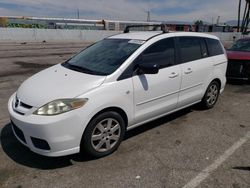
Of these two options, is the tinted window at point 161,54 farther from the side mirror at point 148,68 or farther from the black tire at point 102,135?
the black tire at point 102,135

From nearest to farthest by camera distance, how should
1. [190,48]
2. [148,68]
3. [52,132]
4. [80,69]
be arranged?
[52,132]
[148,68]
[80,69]
[190,48]

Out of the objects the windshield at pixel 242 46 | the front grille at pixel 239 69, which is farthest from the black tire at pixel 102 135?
the windshield at pixel 242 46

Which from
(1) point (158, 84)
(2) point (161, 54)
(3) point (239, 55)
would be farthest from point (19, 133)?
(3) point (239, 55)

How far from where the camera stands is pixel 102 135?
3.40 m

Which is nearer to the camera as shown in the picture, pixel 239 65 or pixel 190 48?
pixel 190 48

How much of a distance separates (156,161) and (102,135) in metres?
0.85

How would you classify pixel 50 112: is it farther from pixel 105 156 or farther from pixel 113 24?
pixel 113 24

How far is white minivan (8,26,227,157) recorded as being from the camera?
3.01m

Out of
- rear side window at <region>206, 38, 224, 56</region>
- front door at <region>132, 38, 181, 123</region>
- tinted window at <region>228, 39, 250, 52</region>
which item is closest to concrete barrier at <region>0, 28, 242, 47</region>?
tinted window at <region>228, 39, 250, 52</region>

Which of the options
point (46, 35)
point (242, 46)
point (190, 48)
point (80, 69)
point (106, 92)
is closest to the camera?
point (106, 92)

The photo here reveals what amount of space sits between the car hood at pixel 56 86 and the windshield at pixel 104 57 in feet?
0.66

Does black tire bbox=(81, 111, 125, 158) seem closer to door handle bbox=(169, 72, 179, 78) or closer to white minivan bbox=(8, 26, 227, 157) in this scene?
white minivan bbox=(8, 26, 227, 157)

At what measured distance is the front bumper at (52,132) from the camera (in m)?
2.91

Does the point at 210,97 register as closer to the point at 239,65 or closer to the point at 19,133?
the point at 239,65
